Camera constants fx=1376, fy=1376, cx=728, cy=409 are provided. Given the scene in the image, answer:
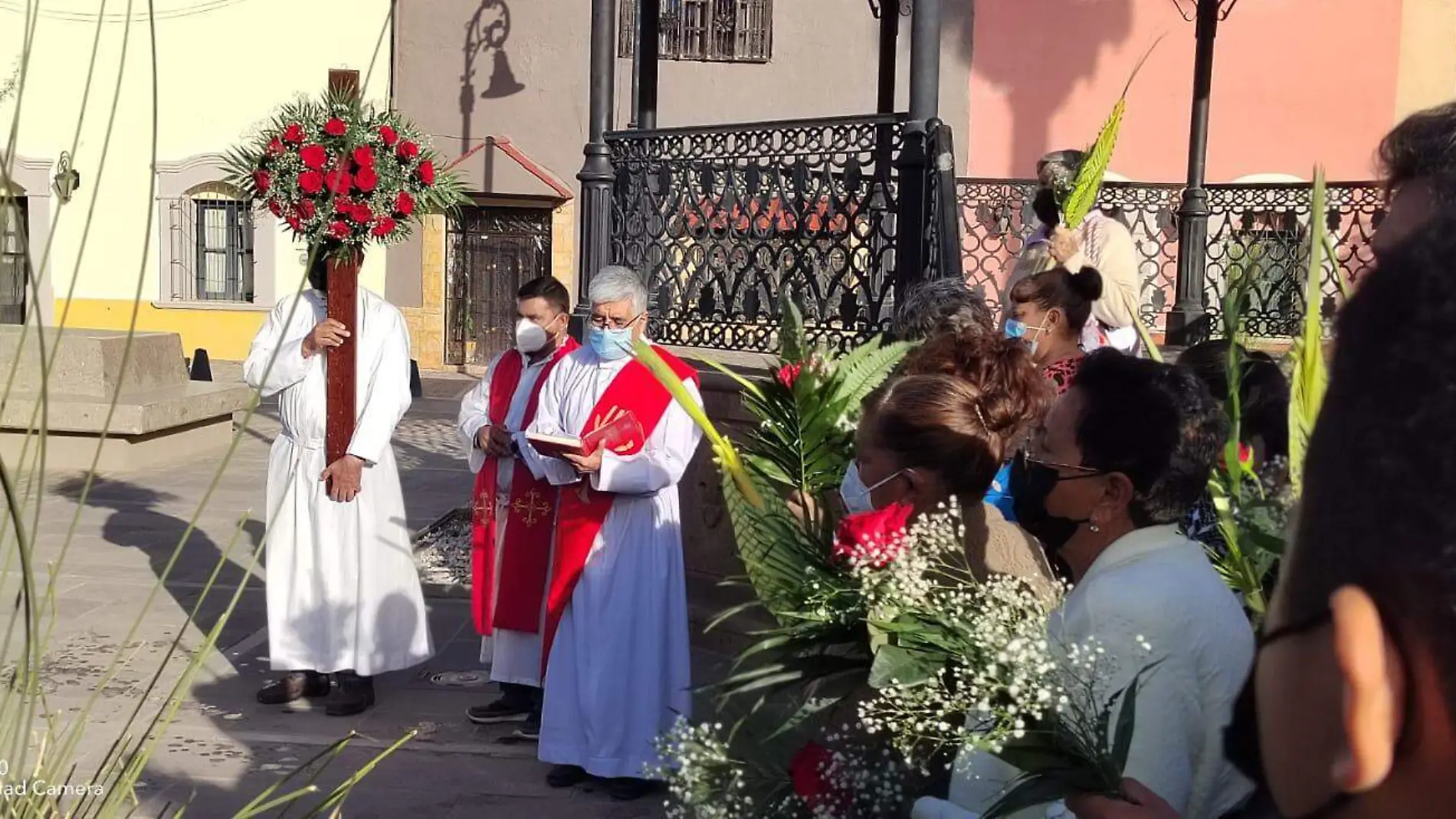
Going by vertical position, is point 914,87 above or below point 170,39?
below

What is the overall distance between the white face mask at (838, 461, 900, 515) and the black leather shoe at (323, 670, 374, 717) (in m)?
3.48

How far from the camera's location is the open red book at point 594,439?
4.97m

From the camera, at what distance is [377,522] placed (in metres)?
6.25

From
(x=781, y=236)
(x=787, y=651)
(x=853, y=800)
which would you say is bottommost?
(x=853, y=800)

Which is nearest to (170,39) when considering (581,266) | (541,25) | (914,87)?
(541,25)

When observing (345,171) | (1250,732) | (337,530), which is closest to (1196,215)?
(345,171)

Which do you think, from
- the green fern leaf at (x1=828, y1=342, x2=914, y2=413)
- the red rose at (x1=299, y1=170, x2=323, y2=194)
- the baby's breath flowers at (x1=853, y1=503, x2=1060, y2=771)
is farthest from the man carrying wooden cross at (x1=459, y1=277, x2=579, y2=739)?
the baby's breath flowers at (x1=853, y1=503, x2=1060, y2=771)

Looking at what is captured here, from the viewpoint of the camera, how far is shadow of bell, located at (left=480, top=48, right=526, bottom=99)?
68.3ft

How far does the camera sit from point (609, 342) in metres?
5.23

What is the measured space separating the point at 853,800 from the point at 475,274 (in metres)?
20.1

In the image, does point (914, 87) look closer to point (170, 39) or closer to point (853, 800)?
point (853, 800)

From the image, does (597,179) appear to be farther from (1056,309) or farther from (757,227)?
(1056,309)

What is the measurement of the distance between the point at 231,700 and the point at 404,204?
7.66 ft

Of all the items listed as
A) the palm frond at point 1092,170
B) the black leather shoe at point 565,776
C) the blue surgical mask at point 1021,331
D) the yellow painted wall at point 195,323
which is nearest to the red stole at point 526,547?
the black leather shoe at point 565,776
